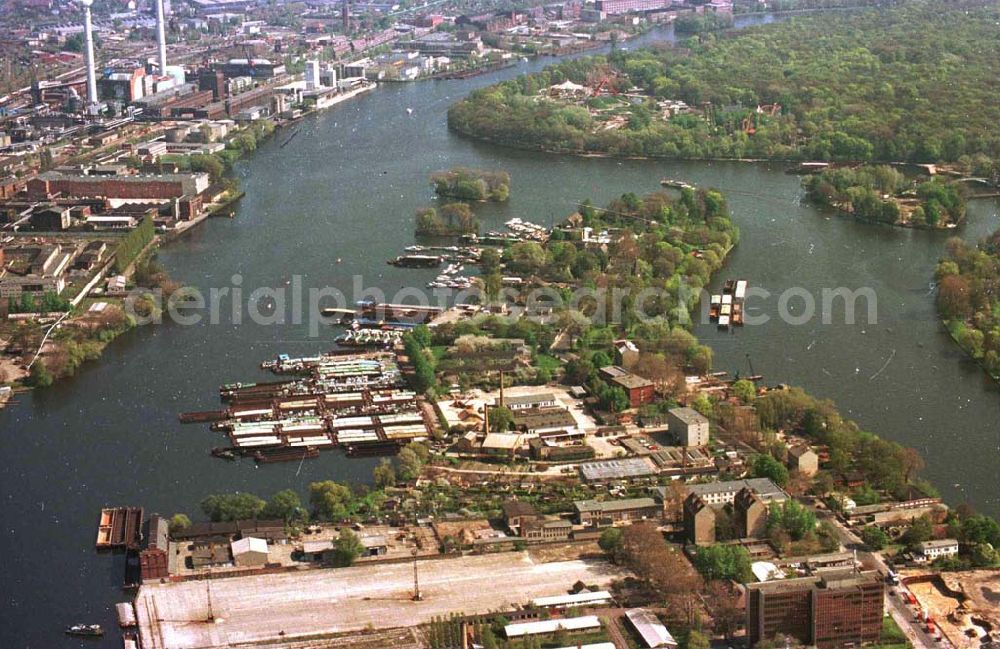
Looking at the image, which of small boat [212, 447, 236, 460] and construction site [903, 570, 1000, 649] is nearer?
construction site [903, 570, 1000, 649]

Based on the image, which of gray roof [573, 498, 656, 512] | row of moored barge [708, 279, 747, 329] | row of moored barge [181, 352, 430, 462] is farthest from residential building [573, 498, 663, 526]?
row of moored barge [708, 279, 747, 329]

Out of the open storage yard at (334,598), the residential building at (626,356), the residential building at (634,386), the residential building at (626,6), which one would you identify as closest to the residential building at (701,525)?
the open storage yard at (334,598)

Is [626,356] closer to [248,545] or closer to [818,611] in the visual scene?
[248,545]

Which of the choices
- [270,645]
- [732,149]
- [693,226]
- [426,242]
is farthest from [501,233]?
[270,645]

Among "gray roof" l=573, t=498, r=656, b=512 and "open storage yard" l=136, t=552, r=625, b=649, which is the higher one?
"gray roof" l=573, t=498, r=656, b=512

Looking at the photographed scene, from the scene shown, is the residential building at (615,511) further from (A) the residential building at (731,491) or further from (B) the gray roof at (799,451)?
(B) the gray roof at (799,451)

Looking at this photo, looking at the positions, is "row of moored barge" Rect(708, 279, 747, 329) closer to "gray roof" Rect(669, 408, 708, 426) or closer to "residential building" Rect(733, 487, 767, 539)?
"gray roof" Rect(669, 408, 708, 426)

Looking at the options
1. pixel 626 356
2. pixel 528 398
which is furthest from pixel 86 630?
pixel 626 356
